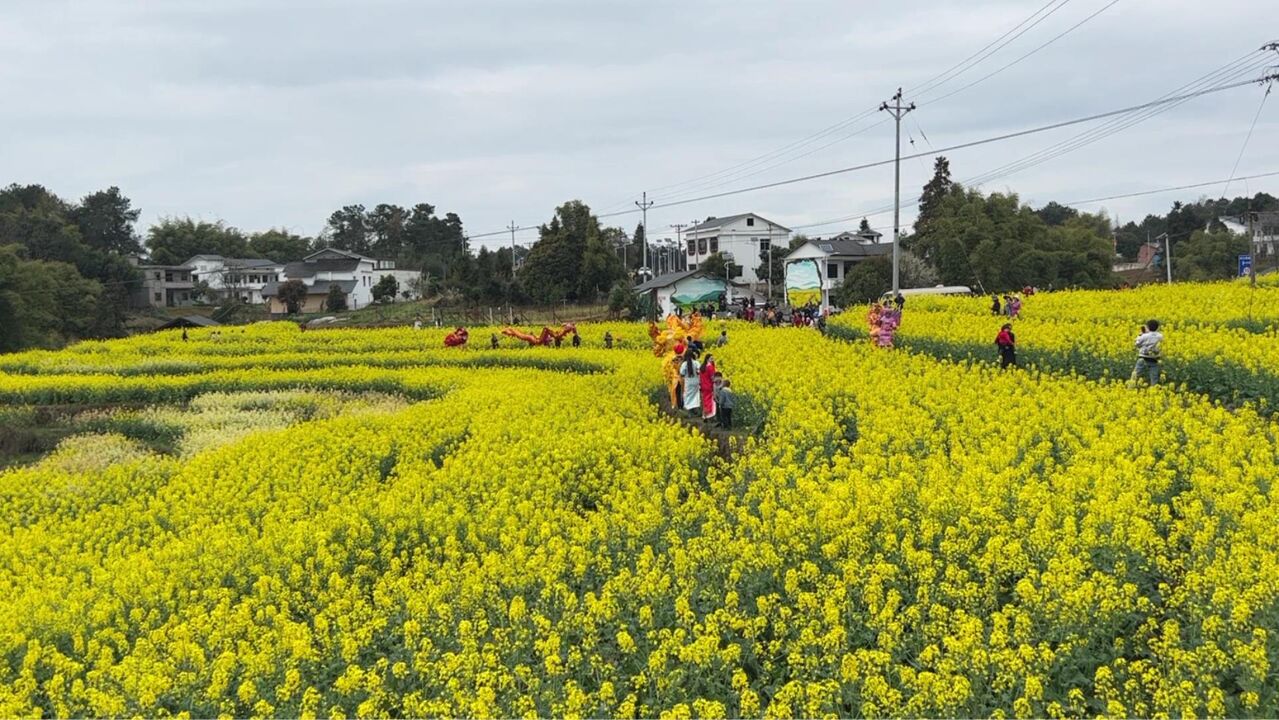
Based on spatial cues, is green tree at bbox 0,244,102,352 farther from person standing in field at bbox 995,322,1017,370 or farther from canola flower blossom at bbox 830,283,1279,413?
person standing in field at bbox 995,322,1017,370

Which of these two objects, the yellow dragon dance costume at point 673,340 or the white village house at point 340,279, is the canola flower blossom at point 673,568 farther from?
the white village house at point 340,279

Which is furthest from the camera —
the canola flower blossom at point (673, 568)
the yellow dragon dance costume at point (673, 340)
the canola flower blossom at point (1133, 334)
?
the yellow dragon dance costume at point (673, 340)

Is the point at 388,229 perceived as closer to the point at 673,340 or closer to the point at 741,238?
the point at 741,238

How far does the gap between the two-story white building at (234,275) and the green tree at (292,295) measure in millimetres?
19877

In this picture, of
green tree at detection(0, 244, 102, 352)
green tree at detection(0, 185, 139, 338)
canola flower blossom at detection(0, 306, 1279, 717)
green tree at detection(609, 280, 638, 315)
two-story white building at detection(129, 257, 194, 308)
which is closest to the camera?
canola flower blossom at detection(0, 306, 1279, 717)

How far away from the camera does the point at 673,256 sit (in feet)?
384

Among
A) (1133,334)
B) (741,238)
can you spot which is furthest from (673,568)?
(741,238)

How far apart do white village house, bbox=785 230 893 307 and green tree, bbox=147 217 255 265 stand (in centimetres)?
6822

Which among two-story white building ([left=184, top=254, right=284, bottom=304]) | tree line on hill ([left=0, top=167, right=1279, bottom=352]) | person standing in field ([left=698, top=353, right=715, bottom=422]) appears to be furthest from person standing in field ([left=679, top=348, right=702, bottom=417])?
two-story white building ([left=184, top=254, right=284, bottom=304])

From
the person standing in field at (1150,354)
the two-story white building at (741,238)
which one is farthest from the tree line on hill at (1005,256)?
the person standing in field at (1150,354)

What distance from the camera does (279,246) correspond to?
115m

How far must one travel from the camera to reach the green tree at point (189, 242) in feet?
332

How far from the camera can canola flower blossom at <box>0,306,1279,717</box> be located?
6.31m

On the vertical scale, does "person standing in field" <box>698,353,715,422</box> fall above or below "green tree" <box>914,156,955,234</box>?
below
